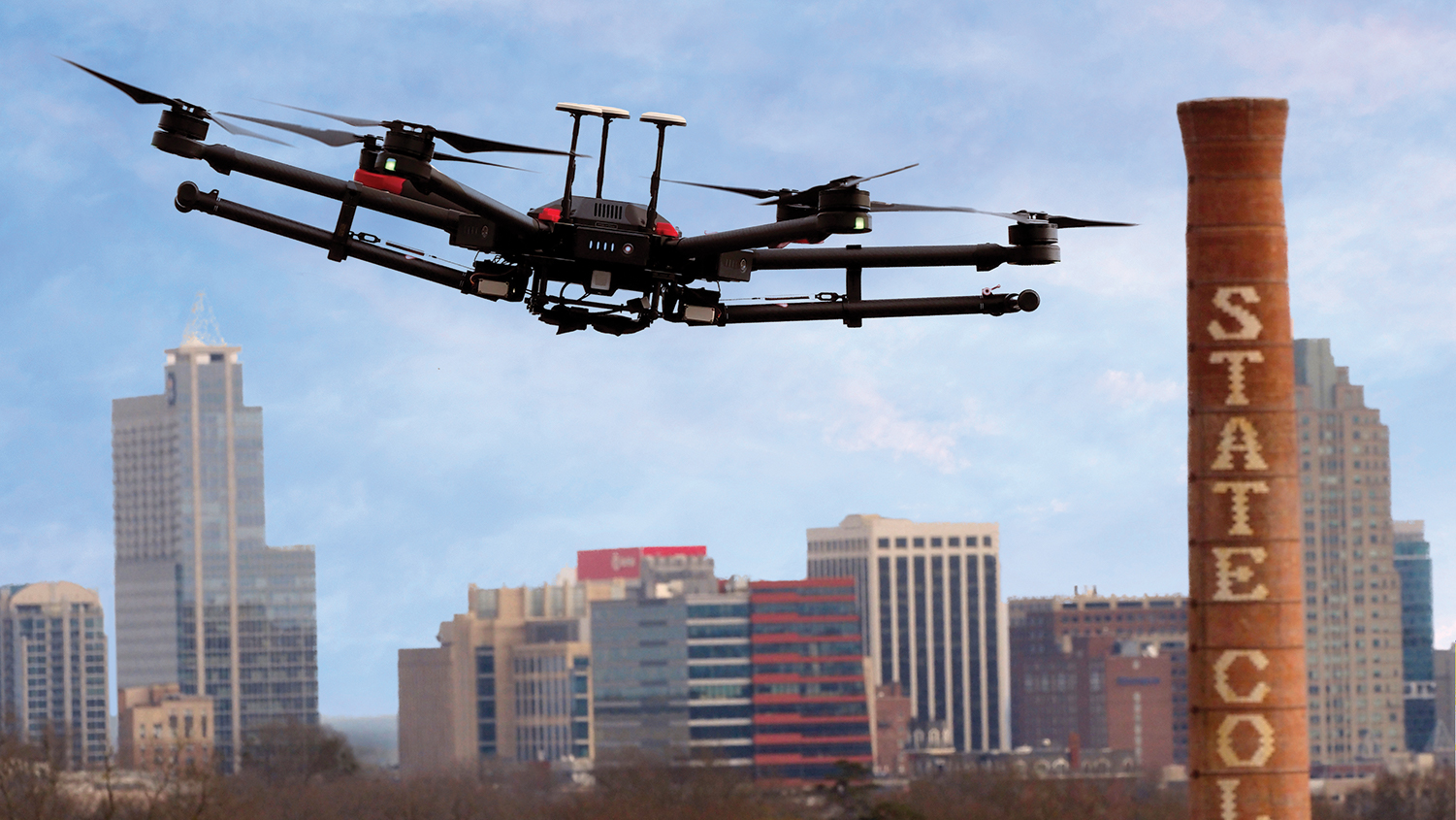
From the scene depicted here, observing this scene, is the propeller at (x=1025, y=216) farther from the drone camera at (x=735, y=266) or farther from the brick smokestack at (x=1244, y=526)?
the brick smokestack at (x=1244, y=526)

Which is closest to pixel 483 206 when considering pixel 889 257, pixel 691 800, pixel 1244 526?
pixel 889 257

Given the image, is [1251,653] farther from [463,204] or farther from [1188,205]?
[463,204]

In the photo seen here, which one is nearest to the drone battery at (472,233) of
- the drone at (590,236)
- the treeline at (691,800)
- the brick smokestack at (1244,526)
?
the drone at (590,236)

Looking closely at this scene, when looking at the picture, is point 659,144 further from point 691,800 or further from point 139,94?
point 691,800

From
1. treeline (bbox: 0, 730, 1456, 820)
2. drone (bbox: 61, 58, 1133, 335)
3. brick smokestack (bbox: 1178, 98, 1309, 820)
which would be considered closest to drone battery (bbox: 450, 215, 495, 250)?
drone (bbox: 61, 58, 1133, 335)

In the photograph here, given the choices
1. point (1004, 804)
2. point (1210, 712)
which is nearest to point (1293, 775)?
point (1210, 712)

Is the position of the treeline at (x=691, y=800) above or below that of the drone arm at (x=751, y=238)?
below
